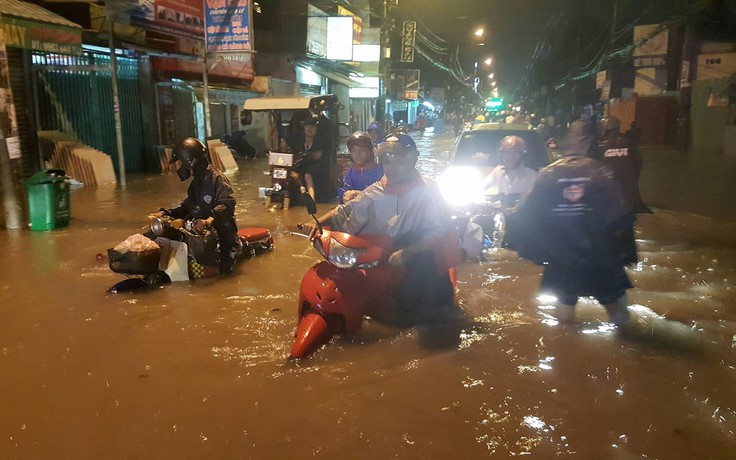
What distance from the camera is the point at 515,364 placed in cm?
452

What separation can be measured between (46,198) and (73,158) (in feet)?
19.9

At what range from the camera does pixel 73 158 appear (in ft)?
48.9

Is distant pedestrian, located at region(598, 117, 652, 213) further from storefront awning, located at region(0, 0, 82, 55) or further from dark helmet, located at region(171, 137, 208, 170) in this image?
storefront awning, located at region(0, 0, 82, 55)

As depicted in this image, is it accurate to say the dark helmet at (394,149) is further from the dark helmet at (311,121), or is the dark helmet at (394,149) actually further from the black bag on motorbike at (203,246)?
the dark helmet at (311,121)

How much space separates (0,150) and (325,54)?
2086cm

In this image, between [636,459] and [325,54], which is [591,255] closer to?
[636,459]

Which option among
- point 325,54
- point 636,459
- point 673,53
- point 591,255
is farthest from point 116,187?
point 673,53

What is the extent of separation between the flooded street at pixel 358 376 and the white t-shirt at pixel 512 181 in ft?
3.37

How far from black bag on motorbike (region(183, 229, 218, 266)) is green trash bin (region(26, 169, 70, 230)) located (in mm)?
4110

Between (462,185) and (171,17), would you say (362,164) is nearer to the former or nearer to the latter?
(462,185)

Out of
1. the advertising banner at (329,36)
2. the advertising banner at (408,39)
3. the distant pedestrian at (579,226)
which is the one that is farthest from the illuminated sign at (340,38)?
the distant pedestrian at (579,226)

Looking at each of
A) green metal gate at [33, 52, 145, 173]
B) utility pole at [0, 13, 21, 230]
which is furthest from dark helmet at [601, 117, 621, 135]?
green metal gate at [33, 52, 145, 173]

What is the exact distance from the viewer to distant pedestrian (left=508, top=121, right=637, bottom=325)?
14.5 feet

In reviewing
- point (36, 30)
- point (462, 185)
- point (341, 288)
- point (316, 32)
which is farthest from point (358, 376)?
point (316, 32)
